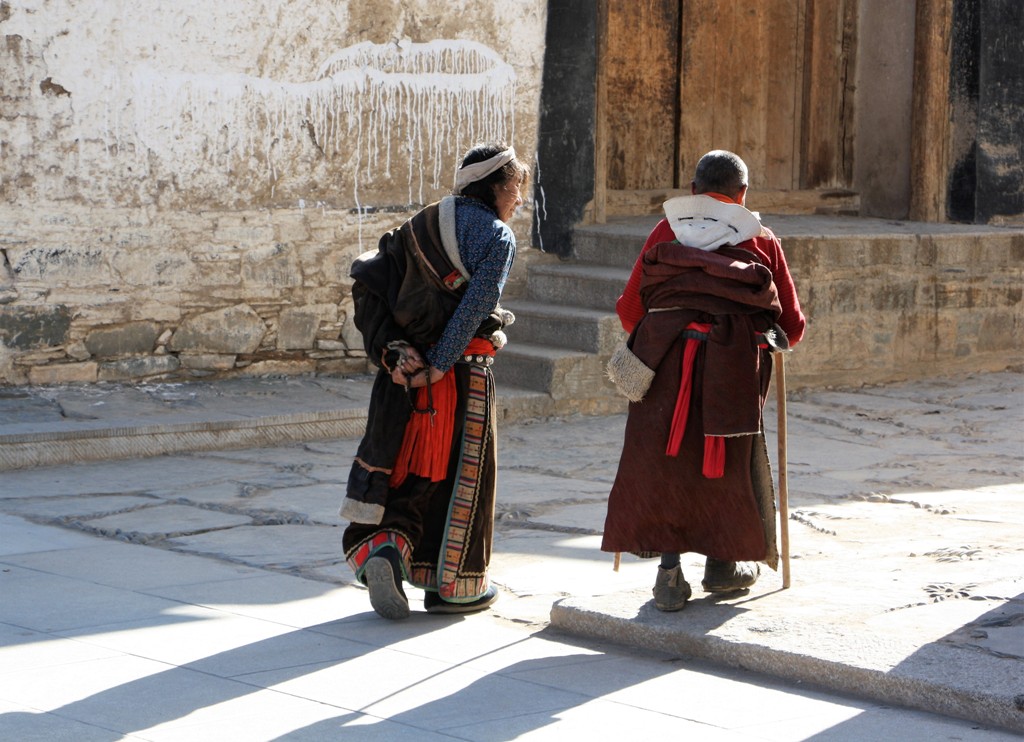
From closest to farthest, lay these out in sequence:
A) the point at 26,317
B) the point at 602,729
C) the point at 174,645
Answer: the point at 602,729 < the point at 174,645 < the point at 26,317

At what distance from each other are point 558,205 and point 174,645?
5851 millimetres

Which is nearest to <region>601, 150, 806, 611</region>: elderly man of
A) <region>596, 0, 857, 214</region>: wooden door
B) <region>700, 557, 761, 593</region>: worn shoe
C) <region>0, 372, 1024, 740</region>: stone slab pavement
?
<region>700, 557, 761, 593</region>: worn shoe

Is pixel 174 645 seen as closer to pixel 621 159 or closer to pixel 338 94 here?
pixel 338 94

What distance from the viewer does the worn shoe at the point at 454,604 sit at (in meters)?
4.58

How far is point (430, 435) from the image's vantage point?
454 centimetres

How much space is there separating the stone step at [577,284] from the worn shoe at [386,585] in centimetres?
463

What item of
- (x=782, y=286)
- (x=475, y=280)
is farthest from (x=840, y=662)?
(x=475, y=280)

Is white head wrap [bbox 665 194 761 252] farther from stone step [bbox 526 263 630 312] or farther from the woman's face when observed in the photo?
stone step [bbox 526 263 630 312]

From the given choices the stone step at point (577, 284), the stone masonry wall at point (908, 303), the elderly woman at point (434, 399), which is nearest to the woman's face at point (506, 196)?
the elderly woman at point (434, 399)

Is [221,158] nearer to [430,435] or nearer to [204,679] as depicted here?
[430,435]

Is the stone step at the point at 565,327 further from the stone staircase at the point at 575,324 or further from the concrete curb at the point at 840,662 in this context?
the concrete curb at the point at 840,662

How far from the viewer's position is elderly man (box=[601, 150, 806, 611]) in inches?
169

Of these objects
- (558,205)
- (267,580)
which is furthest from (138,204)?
(267,580)

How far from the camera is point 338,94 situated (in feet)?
28.4
